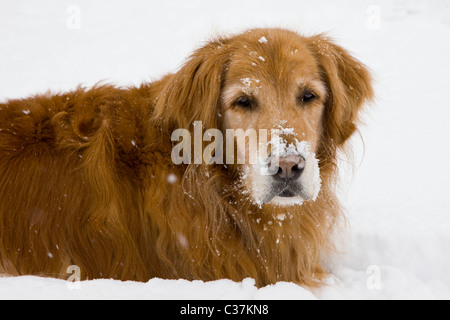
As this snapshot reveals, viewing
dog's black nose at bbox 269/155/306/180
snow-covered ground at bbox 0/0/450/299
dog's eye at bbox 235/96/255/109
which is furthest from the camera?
snow-covered ground at bbox 0/0/450/299

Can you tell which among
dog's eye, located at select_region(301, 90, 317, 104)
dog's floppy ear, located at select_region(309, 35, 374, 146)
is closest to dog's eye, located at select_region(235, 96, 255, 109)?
dog's eye, located at select_region(301, 90, 317, 104)

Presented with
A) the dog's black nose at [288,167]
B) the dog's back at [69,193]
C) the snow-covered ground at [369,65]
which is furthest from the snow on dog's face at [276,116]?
the dog's back at [69,193]

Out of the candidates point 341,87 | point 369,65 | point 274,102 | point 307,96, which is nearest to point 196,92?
point 274,102

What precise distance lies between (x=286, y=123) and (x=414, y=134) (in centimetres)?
332

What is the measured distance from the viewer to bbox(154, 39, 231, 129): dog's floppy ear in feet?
10.9

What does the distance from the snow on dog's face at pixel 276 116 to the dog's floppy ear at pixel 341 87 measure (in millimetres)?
94

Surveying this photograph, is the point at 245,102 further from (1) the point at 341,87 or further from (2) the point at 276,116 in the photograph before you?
(1) the point at 341,87

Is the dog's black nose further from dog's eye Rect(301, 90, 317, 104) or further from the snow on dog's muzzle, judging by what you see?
dog's eye Rect(301, 90, 317, 104)

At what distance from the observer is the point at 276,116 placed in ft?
10.2

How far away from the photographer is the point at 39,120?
346cm

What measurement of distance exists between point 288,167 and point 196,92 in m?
1.01

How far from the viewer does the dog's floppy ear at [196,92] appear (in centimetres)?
332


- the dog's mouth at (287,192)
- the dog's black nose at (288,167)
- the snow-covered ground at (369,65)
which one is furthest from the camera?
the snow-covered ground at (369,65)

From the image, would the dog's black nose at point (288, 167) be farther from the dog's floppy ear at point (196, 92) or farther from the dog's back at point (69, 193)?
the dog's back at point (69, 193)
